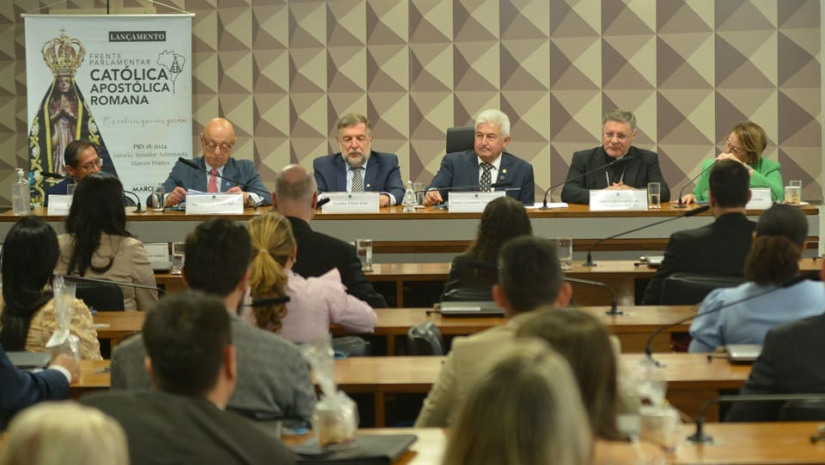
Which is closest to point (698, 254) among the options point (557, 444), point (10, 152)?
point (557, 444)

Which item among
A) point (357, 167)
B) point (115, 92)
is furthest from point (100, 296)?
point (115, 92)

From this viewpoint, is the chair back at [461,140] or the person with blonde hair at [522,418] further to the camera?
the chair back at [461,140]

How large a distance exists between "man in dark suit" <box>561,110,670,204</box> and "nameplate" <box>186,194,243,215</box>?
226 centimetres

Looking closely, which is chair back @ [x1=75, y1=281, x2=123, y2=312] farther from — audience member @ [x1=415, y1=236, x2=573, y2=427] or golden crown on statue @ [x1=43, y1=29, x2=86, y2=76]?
golden crown on statue @ [x1=43, y1=29, x2=86, y2=76]

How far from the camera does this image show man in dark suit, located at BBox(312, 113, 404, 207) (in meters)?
8.37

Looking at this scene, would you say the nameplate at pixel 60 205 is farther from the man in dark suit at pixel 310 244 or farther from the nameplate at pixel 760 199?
the nameplate at pixel 760 199

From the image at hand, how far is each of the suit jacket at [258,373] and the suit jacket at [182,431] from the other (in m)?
0.84

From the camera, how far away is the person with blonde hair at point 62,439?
4.43 feet

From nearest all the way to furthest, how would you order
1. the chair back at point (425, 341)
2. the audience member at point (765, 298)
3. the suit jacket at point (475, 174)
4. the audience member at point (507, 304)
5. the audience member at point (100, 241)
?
the audience member at point (507, 304)
the audience member at point (765, 298)
the chair back at point (425, 341)
the audience member at point (100, 241)
the suit jacket at point (475, 174)

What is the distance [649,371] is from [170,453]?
1267mm

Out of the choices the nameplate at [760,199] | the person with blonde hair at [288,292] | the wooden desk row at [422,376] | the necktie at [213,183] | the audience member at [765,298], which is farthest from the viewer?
the necktie at [213,183]

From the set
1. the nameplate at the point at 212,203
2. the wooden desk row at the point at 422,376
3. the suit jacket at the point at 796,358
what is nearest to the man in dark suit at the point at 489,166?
the nameplate at the point at 212,203

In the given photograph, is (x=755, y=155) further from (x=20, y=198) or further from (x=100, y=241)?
(x=20, y=198)

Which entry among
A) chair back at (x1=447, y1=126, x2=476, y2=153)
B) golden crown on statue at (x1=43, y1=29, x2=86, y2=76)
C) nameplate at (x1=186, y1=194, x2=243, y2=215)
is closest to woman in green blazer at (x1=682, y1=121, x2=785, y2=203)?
chair back at (x1=447, y1=126, x2=476, y2=153)
